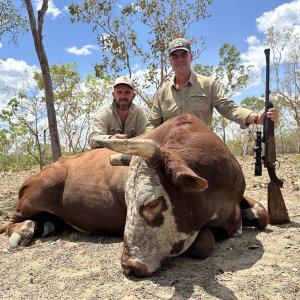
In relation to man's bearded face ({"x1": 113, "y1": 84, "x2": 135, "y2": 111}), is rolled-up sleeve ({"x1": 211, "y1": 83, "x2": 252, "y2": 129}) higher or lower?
lower

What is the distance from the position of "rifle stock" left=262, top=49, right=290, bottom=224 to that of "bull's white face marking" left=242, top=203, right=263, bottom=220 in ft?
1.19

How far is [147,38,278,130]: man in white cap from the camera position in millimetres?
5707

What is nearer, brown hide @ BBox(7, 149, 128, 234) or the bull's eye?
the bull's eye

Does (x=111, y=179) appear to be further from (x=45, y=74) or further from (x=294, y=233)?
(x=45, y=74)

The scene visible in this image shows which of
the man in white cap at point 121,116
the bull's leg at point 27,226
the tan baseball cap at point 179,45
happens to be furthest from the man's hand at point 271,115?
the bull's leg at point 27,226

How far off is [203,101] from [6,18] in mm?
7742

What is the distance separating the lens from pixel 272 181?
200 inches

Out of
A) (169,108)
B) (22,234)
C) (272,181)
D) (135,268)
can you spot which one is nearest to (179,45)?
(169,108)

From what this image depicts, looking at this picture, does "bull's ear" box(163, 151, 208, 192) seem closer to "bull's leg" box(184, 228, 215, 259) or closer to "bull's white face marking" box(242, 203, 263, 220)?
"bull's leg" box(184, 228, 215, 259)

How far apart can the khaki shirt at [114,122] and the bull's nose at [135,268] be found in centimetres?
303

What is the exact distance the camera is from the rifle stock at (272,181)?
16.2ft

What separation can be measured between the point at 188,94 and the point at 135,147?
3005mm

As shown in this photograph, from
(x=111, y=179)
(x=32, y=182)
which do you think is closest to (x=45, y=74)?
(x=32, y=182)

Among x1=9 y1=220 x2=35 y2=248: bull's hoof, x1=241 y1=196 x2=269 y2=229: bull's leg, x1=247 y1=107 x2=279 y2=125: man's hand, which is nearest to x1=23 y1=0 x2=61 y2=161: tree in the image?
x1=9 y1=220 x2=35 y2=248: bull's hoof
